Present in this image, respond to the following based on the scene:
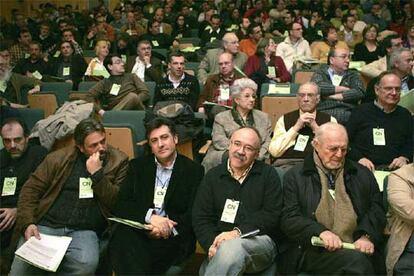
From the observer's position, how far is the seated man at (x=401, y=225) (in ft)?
8.15

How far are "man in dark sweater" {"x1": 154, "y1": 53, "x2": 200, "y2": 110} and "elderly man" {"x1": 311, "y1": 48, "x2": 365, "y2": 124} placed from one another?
1.18m

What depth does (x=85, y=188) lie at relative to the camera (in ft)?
9.65

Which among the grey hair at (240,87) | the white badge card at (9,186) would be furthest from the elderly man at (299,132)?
the white badge card at (9,186)

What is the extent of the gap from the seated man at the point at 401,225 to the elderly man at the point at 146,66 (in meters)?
3.61

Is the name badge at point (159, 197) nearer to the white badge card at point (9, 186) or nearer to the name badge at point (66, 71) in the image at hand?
the white badge card at point (9, 186)

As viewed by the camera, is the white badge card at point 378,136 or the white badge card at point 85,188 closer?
the white badge card at point 85,188

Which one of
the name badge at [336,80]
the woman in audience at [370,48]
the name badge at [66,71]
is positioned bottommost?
the name badge at [336,80]

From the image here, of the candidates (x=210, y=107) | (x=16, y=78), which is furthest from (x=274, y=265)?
(x=16, y=78)

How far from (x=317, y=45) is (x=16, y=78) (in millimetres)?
3872

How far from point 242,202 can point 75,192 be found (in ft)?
3.25

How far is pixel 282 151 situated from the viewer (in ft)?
11.3

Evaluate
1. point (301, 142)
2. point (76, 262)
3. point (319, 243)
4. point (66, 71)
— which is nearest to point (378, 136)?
point (301, 142)

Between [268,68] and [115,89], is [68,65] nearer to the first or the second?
[115,89]

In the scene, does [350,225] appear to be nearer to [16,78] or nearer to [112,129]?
[112,129]
